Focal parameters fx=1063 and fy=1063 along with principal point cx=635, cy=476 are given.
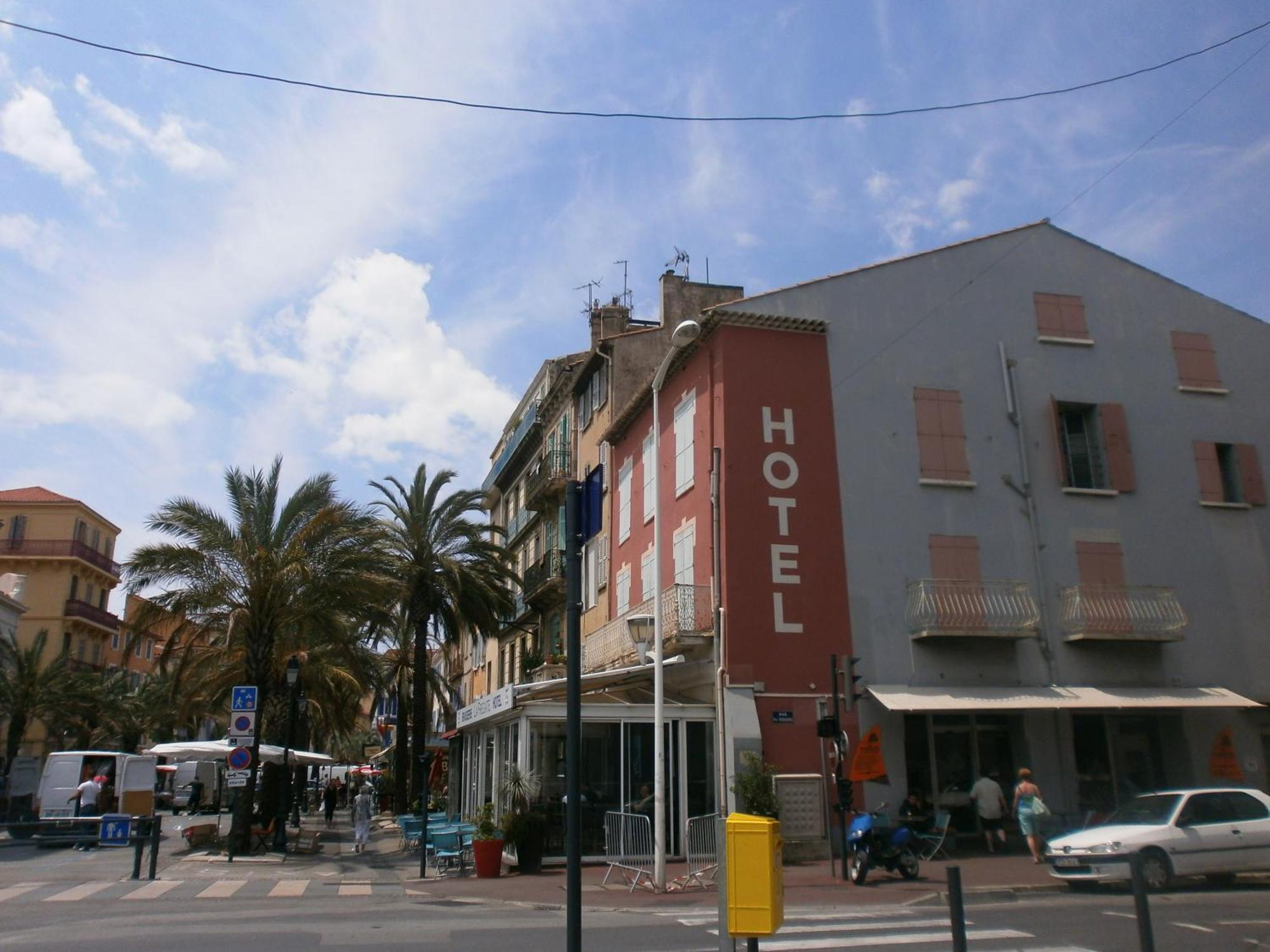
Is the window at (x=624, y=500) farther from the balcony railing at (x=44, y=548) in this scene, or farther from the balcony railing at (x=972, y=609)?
the balcony railing at (x=44, y=548)

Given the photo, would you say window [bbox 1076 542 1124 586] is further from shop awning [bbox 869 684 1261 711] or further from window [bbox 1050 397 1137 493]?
shop awning [bbox 869 684 1261 711]

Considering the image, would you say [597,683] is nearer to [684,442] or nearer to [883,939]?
[684,442]

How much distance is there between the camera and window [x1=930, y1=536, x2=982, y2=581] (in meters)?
22.2

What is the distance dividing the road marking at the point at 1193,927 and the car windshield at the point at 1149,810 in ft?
11.0

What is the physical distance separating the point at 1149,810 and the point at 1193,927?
3859mm

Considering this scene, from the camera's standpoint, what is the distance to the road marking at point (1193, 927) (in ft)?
35.7

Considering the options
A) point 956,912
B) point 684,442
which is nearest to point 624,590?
A: point 684,442

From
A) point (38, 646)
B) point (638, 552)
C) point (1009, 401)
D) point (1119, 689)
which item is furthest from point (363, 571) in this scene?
point (38, 646)

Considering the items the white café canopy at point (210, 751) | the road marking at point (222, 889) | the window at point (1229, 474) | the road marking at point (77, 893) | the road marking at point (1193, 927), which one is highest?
the window at point (1229, 474)

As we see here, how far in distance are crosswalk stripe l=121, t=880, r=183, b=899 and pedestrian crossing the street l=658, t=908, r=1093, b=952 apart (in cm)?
769

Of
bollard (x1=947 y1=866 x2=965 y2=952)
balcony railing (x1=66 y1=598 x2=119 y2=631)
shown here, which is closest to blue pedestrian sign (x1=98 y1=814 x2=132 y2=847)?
bollard (x1=947 y1=866 x2=965 y2=952)

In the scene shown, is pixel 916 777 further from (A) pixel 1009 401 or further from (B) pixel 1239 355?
(B) pixel 1239 355

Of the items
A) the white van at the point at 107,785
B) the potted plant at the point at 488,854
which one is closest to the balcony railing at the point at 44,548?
the white van at the point at 107,785

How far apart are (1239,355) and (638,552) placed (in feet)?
50.5
